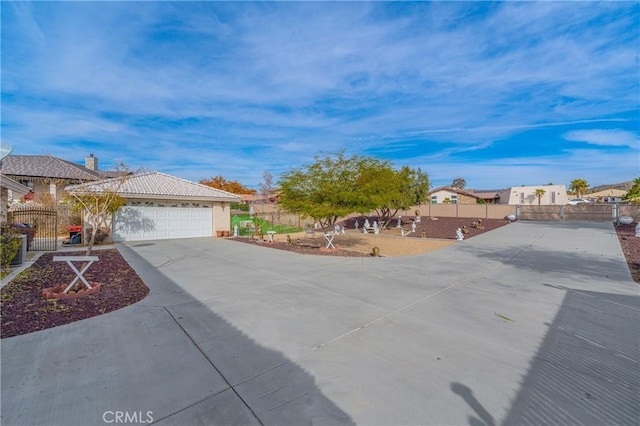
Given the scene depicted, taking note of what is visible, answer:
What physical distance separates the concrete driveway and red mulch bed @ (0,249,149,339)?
0.39 m

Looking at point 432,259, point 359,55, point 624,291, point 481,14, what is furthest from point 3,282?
point 481,14

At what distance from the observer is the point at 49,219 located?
50.4ft

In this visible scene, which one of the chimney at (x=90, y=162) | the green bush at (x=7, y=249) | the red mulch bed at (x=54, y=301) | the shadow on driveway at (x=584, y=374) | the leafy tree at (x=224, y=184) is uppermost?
the chimney at (x=90, y=162)

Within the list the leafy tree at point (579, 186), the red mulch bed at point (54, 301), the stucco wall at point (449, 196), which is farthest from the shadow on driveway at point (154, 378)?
the leafy tree at point (579, 186)

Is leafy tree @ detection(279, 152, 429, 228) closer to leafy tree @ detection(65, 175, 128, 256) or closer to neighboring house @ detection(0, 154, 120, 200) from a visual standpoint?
leafy tree @ detection(65, 175, 128, 256)

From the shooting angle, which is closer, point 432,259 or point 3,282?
point 3,282

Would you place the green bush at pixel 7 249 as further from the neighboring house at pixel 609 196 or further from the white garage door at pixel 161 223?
the neighboring house at pixel 609 196

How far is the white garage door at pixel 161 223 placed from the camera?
15375 millimetres

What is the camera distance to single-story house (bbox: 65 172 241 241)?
15.2 m

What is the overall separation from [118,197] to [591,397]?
17.3 meters

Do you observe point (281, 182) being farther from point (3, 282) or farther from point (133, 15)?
point (3, 282)
